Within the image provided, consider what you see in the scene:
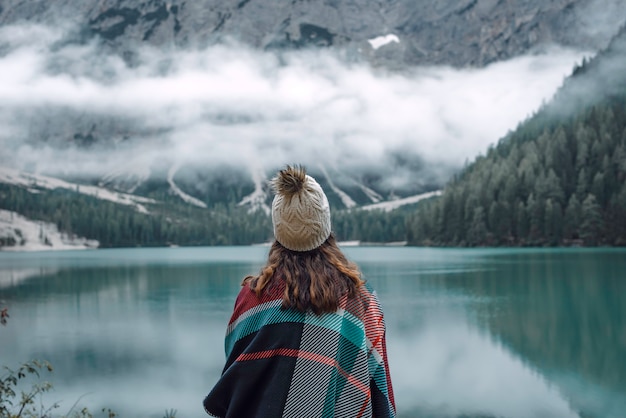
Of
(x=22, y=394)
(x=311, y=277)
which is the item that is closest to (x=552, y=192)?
(x=22, y=394)

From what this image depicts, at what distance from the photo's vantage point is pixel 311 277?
3.88 m

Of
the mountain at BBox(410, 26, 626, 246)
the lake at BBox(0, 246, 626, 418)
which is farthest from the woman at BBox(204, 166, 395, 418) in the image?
the mountain at BBox(410, 26, 626, 246)

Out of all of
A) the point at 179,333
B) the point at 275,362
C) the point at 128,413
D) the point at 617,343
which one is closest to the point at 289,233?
the point at 275,362

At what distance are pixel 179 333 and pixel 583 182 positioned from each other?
96.2m

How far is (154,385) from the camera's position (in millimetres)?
20625

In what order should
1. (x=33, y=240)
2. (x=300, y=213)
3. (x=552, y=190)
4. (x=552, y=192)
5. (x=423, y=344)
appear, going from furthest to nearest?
(x=33, y=240) < (x=552, y=190) < (x=552, y=192) < (x=423, y=344) < (x=300, y=213)

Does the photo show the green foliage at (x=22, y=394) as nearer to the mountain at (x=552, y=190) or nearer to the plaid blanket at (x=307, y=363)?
the plaid blanket at (x=307, y=363)

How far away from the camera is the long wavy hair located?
12.5 ft

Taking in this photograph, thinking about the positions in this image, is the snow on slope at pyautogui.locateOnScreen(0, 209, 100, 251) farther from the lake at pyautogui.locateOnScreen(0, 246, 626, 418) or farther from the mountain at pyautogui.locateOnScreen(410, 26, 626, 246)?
the lake at pyautogui.locateOnScreen(0, 246, 626, 418)

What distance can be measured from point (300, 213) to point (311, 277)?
417 millimetres

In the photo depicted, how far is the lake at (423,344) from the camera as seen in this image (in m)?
18.6

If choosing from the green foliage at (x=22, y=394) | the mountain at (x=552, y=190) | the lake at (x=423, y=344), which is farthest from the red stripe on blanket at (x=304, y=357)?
the mountain at (x=552, y=190)

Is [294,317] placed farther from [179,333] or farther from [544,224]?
[544,224]

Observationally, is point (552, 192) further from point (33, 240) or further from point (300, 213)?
point (33, 240)
